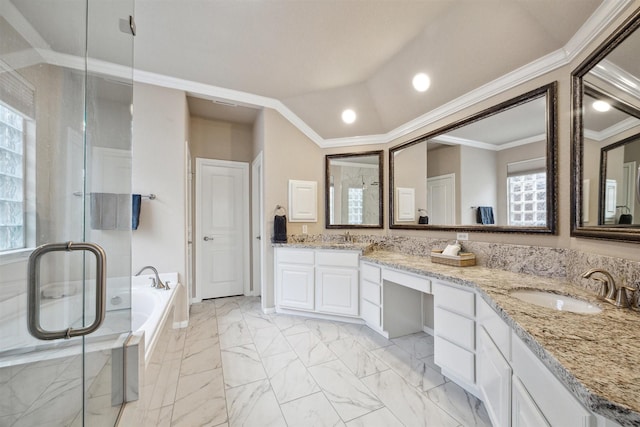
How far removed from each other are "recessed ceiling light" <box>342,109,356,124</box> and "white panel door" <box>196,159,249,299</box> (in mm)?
1728

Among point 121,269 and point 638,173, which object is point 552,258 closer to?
point 638,173

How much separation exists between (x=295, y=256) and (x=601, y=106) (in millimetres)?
2690

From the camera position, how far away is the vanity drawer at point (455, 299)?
5.24 ft

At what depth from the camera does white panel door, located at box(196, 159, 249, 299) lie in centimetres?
364

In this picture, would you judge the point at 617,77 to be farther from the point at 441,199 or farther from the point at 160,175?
the point at 160,175

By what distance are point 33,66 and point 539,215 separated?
2.87 metres

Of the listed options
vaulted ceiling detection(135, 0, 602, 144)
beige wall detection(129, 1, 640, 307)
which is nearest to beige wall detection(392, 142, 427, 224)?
beige wall detection(129, 1, 640, 307)

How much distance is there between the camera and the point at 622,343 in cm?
79

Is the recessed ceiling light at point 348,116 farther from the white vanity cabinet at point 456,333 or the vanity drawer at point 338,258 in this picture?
the white vanity cabinet at point 456,333

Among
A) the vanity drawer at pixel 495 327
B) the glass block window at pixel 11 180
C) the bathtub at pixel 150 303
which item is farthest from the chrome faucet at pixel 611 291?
the bathtub at pixel 150 303

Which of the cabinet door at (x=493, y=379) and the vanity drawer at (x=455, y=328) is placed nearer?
the cabinet door at (x=493, y=379)

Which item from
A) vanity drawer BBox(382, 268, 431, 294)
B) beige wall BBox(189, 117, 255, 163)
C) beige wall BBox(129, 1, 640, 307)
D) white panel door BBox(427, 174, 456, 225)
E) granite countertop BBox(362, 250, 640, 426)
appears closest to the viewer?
granite countertop BBox(362, 250, 640, 426)

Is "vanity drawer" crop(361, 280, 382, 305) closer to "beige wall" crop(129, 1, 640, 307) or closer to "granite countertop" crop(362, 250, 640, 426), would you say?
"beige wall" crop(129, 1, 640, 307)

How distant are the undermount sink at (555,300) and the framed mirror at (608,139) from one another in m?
0.37
